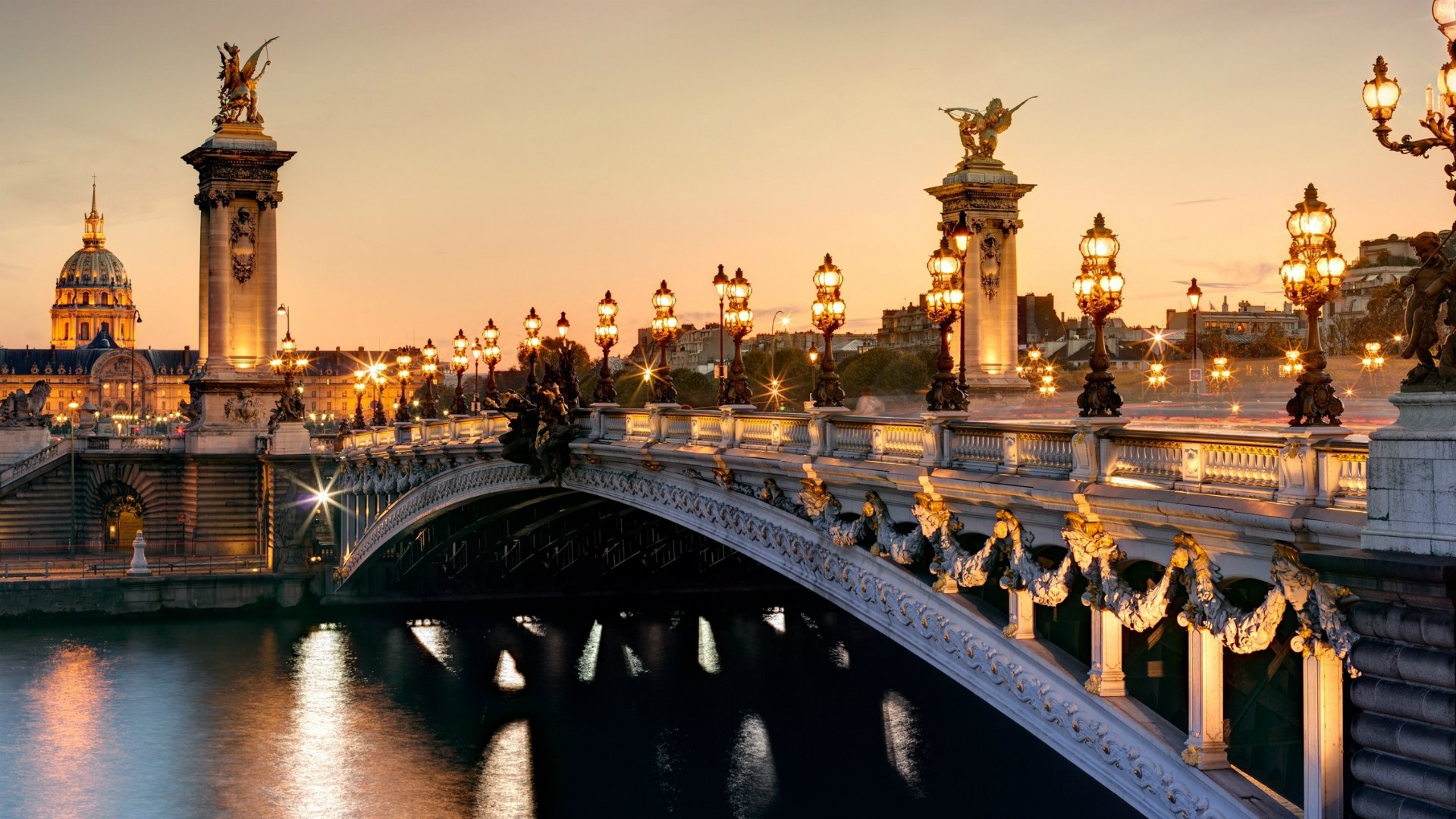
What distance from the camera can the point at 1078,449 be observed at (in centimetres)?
1897

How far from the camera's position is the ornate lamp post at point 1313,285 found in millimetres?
15969

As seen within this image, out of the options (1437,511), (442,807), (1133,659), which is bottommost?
(442,807)

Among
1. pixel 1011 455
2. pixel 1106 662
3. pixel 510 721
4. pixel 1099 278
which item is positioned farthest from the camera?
pixel 510 721

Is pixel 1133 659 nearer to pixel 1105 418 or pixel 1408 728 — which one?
pixel 1105 418

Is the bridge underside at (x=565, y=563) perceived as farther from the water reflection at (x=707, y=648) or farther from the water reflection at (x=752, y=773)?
the water reflection at (x=752, y=773)

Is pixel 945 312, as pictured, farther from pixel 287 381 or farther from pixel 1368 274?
pixel 287 381

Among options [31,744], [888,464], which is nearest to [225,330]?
[31,744]

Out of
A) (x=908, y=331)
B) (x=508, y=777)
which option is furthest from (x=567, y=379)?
(x=908, y=331)

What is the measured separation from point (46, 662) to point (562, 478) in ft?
Answer: 76.6

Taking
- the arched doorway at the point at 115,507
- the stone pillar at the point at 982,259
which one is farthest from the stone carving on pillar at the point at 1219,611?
the arched doorway at the point at 115,507

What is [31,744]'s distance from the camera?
44.7m

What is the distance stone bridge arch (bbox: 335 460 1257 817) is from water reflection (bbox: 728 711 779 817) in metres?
6.83

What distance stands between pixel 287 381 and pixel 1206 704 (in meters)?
64.1

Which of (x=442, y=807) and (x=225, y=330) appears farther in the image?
(x=225, y=330)
